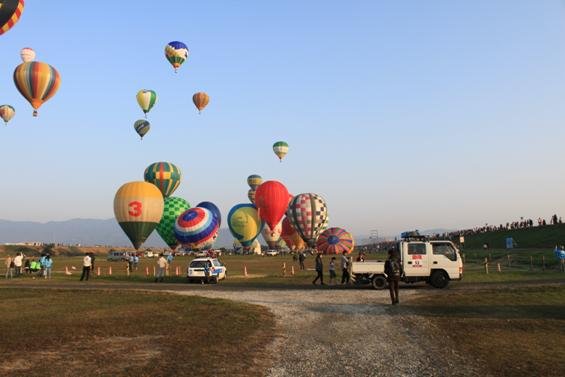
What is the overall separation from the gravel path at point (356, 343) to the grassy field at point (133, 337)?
730 millimetres

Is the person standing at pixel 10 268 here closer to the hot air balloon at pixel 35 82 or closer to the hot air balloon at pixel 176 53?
the hot air balloon at pixel 35 82

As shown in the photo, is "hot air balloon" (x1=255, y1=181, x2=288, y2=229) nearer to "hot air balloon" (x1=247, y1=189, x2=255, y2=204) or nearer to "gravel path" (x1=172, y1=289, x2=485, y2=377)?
"hot air balloon" (x1=247, y1=189, x2=255, y2=204)

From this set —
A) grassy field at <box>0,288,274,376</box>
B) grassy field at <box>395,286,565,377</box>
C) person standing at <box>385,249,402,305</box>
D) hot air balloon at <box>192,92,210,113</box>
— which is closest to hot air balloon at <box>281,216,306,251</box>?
hot air balloon at <box>192,92,210,113</box>

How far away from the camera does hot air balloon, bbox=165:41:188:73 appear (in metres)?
76.3

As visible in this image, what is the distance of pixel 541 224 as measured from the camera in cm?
7188

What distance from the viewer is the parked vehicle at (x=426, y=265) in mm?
25391

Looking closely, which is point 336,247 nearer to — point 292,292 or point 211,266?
point 211,266

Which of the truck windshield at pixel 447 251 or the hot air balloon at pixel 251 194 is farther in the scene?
the hot air balloon at pixel 251 194

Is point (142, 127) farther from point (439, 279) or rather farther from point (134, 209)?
point (439, 279)

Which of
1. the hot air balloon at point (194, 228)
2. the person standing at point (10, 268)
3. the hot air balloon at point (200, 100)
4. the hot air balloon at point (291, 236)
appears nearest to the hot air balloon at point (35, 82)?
the person standing at point (10, 268)

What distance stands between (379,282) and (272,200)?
6529cm

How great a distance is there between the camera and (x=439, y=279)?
25375 mm

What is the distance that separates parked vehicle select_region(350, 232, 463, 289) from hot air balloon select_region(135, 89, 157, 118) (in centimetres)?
6502

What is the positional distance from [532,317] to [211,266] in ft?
69.0
